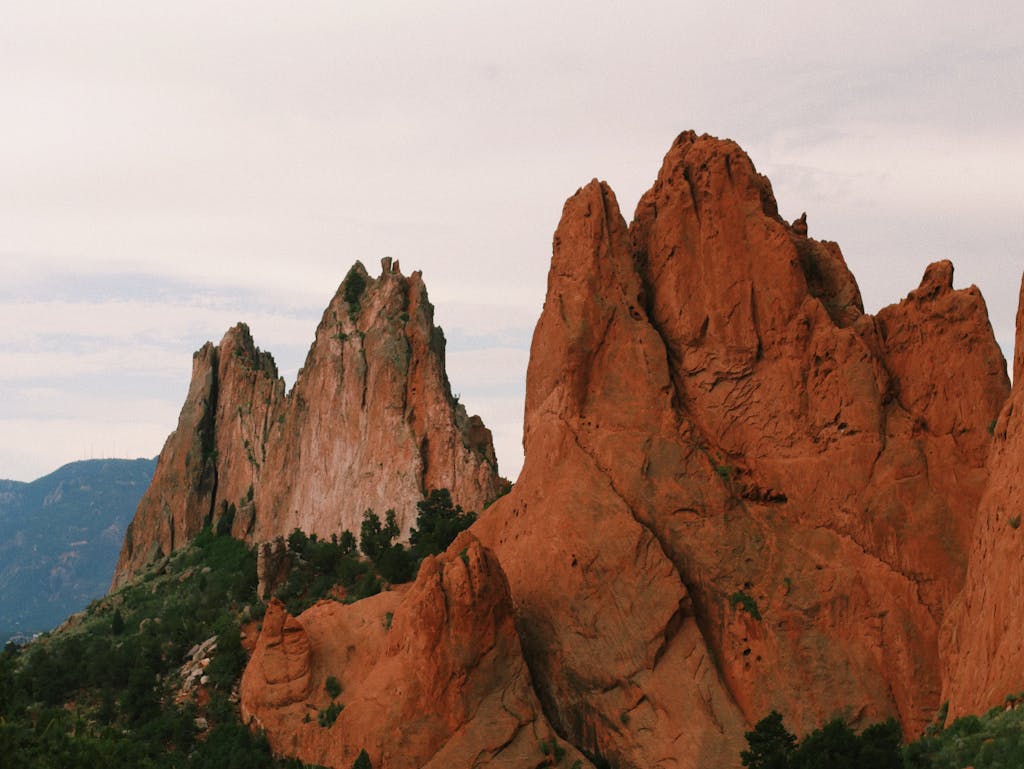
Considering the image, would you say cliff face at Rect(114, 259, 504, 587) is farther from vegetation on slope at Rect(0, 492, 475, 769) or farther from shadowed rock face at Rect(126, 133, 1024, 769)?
shadowed rock face at Rect(126, 133, 1024, 769)

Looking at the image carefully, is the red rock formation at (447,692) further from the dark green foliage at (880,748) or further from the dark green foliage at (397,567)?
the dark green foliage at (397,567)

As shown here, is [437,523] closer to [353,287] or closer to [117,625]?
[353,287]

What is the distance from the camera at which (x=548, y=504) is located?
4969 centimetres

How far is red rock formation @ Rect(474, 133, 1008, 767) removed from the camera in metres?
46.3

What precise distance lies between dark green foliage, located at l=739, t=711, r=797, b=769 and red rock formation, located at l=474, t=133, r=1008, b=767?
168 inches

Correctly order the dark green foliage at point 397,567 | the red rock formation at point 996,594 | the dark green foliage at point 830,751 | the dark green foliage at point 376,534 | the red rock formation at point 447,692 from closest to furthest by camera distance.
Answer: the red rock formation at point 996,594, the dark green foliage at point 830,751, the red rock formation at point 447,692, the dark green foliage at point 397,567, the dark green foliage at point 376,534

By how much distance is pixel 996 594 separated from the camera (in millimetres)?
35188

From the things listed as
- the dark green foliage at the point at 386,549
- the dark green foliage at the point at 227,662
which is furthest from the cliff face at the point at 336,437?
the dark green foliage at the point at 227,662

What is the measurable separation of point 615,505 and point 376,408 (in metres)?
26.0

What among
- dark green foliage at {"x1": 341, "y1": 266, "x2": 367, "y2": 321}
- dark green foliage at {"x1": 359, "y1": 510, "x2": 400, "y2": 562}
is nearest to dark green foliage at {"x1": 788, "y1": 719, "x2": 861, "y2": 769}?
dark green foliage at {"x1": 359, "y1": 510, "x2": 400, "y2": 562}

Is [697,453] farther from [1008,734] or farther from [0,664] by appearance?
[0,664]

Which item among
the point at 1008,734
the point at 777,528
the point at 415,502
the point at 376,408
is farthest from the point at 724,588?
the point at 376,408

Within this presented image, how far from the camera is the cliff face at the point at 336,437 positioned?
69750 mm

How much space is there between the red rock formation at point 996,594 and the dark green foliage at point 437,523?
29.4 metres
